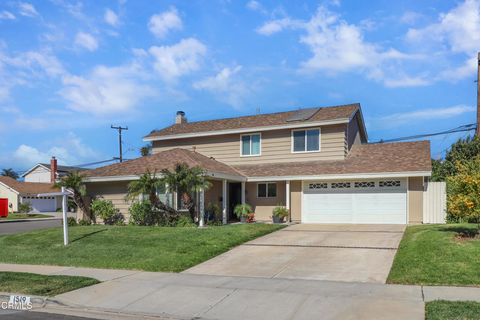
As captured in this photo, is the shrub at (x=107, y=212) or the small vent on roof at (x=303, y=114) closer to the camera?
the shrub at (x=107, y=212)

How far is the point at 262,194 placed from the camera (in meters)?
24.3

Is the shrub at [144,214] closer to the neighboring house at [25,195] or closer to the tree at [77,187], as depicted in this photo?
the tree at [77,187]

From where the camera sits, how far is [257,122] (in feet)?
86.6

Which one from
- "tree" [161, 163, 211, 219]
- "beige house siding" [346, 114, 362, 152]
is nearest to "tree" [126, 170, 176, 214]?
"tree" [161, 163, 211, 219]

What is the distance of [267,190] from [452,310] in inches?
671

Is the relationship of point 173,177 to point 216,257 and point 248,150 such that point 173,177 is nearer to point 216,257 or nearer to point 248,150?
point 216,257

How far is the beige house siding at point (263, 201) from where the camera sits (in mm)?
23719

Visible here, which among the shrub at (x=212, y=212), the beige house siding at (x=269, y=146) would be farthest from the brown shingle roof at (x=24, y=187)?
the shrub at (x=212, y=212)

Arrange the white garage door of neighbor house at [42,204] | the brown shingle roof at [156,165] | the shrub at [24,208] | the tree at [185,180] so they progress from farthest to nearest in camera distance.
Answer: the white garage door of neighbor house at [42,204]
the shrub at [24,208]
the brown shingle roof at [156,165]
the tree at [185,180]

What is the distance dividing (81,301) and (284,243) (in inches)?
318

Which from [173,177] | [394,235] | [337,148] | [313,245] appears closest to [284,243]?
[313,245]

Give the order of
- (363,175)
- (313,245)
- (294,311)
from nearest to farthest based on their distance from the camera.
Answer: (294,311)
(313,245)
(363,175)

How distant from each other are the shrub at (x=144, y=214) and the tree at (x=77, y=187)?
300cm

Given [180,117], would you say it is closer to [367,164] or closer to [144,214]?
[144,214]
